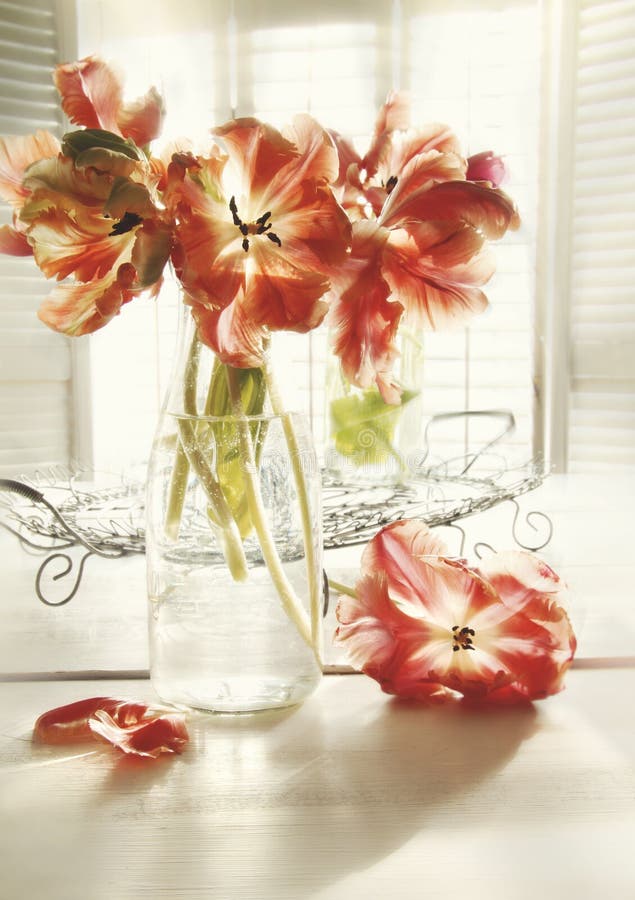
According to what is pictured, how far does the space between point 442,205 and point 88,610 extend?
52 cm

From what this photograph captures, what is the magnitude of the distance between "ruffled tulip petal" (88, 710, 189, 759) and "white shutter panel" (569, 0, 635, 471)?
6.45 feet

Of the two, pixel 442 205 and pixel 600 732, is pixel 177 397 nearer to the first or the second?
pixel 442 205

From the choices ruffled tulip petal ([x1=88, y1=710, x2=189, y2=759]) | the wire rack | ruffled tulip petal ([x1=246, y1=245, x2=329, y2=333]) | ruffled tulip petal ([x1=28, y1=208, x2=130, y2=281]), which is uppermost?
ruffled tulip petal ([x1=28, y1=208, x2=130, y2=281])

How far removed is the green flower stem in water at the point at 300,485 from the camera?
0.57 meters

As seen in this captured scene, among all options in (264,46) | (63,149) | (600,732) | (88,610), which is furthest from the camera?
(264,46)

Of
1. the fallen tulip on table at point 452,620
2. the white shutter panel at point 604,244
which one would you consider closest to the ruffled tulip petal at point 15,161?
the fallen tulip on table at point 452,620

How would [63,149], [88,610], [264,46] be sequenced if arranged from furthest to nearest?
[264,46]
[88,610]
[63,149]

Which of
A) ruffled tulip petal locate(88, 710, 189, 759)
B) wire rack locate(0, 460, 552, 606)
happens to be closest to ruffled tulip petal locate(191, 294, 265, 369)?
ruffled tulip petal locate(88, 710, 189, 759)

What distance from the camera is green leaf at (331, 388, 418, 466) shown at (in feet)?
3.77

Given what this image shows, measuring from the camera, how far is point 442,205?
49 centimetres

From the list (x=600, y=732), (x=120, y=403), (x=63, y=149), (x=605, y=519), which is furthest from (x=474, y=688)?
(x=120, y=403)

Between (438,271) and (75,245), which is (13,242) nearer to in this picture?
(75,245)

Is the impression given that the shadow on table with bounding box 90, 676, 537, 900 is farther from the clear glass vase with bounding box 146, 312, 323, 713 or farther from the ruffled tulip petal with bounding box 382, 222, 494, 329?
the ruffled tulip petal with bounding box 382, 222, 494, 329

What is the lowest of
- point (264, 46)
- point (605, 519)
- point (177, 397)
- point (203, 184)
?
point (605, 519)
